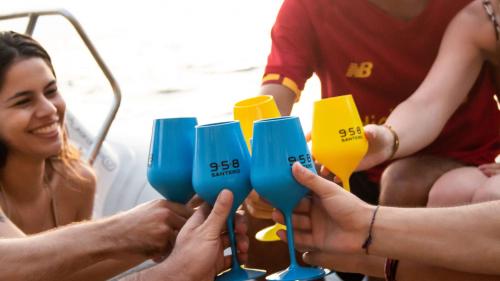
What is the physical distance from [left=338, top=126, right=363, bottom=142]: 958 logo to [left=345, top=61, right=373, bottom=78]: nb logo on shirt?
22.4 inches

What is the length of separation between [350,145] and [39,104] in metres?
1.01

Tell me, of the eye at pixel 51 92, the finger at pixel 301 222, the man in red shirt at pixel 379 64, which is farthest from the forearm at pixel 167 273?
the eye at pixel 51 92

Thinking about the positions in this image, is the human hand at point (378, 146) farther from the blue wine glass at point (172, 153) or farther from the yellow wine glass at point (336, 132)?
the blue wine glass at point (172, 153)

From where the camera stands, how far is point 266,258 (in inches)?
67.7

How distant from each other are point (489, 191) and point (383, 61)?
520mm

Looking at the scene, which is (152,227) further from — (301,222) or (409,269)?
(409,269)

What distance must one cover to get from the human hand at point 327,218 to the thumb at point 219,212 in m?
0.11

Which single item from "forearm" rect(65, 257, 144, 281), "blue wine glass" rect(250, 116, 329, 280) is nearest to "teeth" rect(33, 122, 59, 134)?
"forearm" rect(65, 257, 144, 281)

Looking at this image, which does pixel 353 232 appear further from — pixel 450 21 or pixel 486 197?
pixel 450 21

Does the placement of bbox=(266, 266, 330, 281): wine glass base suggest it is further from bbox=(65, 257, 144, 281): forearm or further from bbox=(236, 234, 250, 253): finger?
bbox=(65, 257, 144, 281): forearm

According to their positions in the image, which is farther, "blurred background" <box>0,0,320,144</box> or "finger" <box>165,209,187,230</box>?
"blurred background" <box>0,0,320,144</box>

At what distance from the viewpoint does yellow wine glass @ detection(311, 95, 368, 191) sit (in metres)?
1.21

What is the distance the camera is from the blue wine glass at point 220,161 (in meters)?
1.03

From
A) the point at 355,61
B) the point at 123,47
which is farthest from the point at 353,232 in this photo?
the point at 123,47
